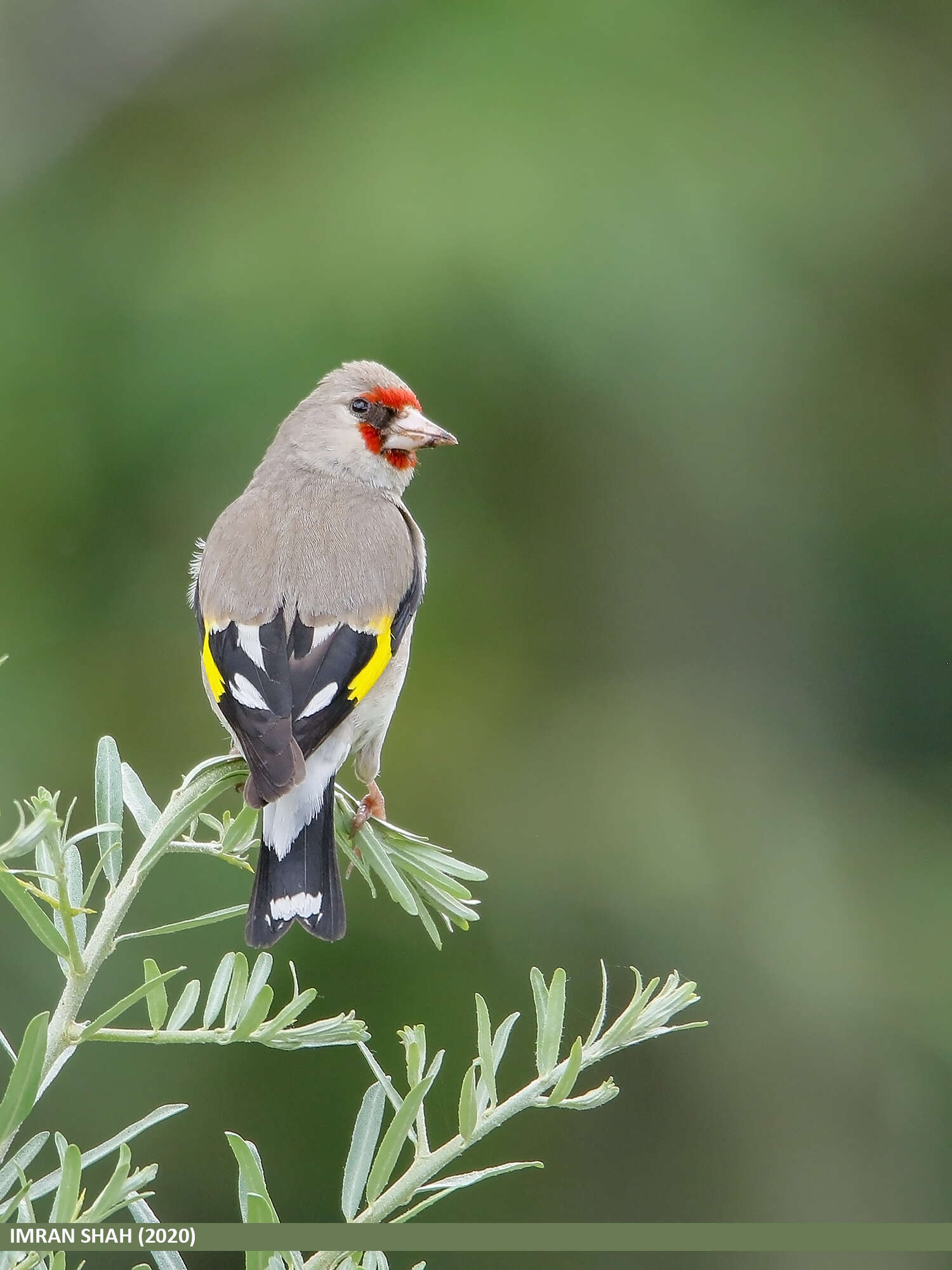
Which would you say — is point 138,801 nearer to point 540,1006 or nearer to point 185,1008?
point 185,1008

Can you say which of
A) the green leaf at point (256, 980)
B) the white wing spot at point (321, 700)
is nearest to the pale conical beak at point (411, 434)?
the white wing spot at point (321, 700)

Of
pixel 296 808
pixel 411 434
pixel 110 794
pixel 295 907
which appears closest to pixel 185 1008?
pixel 110 794

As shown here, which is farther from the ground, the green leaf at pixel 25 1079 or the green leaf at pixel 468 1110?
the green leaf at pixel 468 1110

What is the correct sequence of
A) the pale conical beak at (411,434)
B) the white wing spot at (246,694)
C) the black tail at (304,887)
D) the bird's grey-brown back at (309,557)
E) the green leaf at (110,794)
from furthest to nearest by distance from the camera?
the pale conical beak at (411,434), the bird's grey-brown back at (309,557), the white wing spot at (246,694), the black tail at (304,887), the green leaf at (110,794)

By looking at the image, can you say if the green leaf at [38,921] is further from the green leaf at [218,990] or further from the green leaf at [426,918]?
the green leaf at [426,918]

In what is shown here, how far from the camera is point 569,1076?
4.26ft

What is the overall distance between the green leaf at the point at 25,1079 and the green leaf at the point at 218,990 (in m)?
0.19

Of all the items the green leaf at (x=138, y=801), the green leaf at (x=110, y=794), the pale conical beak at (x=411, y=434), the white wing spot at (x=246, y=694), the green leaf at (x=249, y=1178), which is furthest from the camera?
the pale conical beak at (x=411, y=434)

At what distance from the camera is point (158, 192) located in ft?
21.5

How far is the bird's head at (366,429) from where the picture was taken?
3252mm

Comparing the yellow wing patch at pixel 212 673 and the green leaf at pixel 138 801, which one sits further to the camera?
the yellow wing patch at pixel 212 673

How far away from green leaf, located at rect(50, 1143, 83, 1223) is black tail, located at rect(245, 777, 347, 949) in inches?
32.3

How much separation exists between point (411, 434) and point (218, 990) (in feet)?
6.61

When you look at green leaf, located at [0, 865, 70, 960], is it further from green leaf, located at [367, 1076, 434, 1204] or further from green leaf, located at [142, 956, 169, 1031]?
green leaf, located at [367, 1076, 434, 1204]
